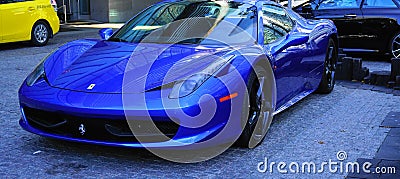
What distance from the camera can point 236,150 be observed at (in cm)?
455

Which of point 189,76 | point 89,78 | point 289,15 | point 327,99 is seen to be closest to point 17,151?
point 89,78

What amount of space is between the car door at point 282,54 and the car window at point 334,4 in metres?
4.46

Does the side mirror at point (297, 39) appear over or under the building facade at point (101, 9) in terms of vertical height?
over

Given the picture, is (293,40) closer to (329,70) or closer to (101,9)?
(329,70)

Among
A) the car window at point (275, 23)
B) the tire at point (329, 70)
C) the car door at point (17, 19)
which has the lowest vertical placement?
the car door at point (17, 19)

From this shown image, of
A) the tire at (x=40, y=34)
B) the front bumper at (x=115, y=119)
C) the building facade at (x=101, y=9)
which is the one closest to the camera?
the front bumper at (x=115, y=119)

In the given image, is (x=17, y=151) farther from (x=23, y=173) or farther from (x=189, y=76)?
(x=189, y=76)

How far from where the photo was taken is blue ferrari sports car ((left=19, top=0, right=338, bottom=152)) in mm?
4000

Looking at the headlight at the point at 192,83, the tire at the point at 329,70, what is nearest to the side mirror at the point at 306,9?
the tire at the point at 329,70

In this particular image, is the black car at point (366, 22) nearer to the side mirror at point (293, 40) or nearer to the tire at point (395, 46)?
the tire at point (395, 46)

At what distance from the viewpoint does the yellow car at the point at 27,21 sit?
10992 millimetres

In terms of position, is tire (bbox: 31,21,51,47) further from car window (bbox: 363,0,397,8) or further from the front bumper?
the front bumper

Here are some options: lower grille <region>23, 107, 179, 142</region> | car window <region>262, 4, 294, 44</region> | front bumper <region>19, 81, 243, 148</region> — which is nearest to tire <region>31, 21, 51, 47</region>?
car window <region>262, 4, 294, 44</region>

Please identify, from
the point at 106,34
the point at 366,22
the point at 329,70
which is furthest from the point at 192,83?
the point at 366,22
